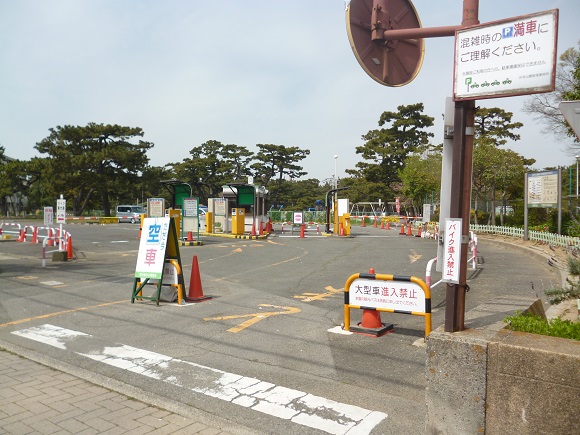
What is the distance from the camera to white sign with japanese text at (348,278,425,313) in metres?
5.96

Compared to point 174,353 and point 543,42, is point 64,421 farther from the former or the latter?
point 543,42

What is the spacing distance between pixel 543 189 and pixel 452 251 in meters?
16.1

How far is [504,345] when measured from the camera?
2.96m

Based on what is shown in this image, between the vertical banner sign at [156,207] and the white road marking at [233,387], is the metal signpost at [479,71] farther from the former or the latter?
the vertical banner sign at [156,207]

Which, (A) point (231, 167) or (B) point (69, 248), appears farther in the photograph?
(A) point (231, 167)

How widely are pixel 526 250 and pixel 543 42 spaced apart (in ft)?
50.3

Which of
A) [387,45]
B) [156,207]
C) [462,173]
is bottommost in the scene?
[156,207]

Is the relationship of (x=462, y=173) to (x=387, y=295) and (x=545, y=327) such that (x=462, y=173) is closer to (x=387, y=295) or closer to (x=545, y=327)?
(x=545, y=327)

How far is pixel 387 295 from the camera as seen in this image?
615cm

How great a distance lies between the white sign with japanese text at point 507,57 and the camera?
10.2 feet

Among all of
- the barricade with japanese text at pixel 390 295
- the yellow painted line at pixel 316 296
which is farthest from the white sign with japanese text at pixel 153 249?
the barricade with japanese text at pixel 390 295

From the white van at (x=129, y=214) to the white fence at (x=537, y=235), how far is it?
1320 inches

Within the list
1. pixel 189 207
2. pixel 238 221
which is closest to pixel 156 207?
pixel 189 207

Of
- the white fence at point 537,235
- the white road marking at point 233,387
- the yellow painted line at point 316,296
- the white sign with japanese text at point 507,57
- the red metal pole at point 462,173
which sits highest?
the white sign with japanese text at point 507,57
